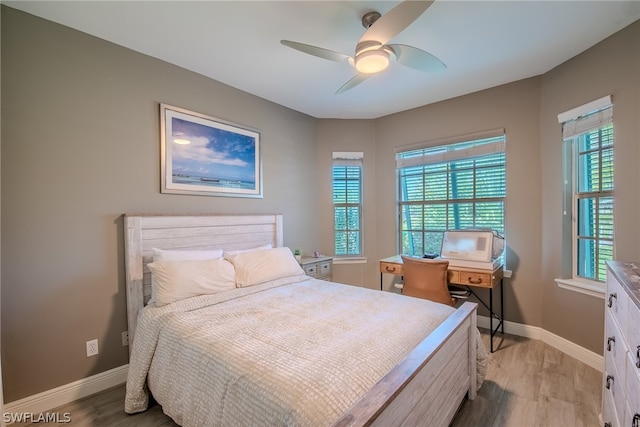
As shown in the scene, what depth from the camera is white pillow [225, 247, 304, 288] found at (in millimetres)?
2357

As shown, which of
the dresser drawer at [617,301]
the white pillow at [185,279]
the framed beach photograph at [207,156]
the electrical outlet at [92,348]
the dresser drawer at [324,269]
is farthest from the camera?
the dresser drawer at [324,269]

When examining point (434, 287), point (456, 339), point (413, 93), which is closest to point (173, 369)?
point (456, 339)

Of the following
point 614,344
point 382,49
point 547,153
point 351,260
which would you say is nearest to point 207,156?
point 382,49

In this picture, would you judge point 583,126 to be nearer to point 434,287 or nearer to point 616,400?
point 434,287

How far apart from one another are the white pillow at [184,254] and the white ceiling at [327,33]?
164 centimetres

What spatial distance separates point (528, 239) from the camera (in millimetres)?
2889

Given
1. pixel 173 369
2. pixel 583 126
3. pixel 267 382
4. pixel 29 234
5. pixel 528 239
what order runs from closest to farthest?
pixel 267 382 < pixel 173 369 < pixel 29 234 < pixel 583 126 < pixel 528 239

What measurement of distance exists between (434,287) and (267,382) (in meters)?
2.03

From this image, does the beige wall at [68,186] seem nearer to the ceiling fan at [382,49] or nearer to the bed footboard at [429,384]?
the ceiling fan at [382,49]

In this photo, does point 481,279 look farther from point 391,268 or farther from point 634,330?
point 634,330

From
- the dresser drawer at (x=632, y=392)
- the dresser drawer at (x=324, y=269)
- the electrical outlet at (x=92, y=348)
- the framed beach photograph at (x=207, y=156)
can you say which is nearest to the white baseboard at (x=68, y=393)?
the electrical outlet at (x=92, y=348)

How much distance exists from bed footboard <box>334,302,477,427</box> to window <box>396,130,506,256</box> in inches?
64.8

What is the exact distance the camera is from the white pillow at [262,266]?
7.73ft

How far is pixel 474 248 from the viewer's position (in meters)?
2.79
